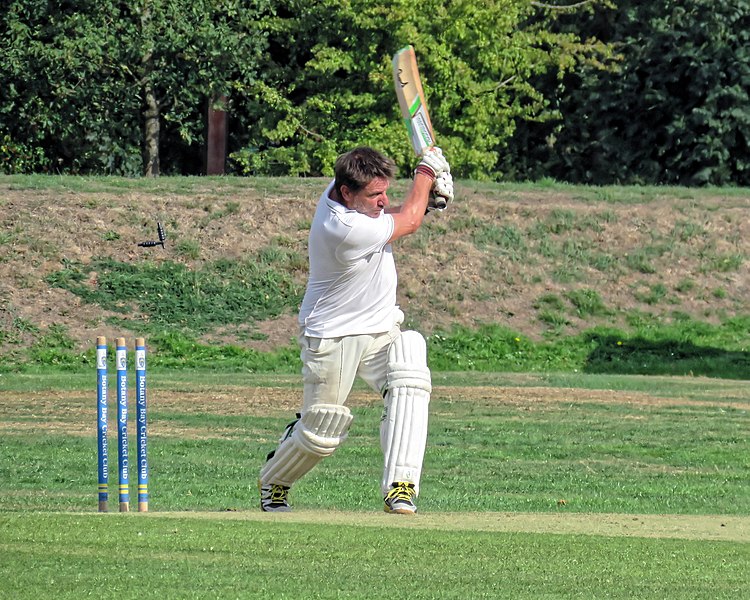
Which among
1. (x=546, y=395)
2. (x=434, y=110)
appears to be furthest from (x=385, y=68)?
(x=546, y=395)

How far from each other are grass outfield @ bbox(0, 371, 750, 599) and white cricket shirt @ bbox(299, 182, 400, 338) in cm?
105

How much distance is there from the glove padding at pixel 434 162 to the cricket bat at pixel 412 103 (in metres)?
0.36

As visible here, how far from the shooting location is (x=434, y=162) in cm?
884

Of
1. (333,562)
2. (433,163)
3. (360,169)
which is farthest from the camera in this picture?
(433,163)

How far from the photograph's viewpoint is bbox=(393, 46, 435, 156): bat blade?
945 cm

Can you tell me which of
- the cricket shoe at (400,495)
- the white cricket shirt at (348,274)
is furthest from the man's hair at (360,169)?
the cricket shoe at (400,495)

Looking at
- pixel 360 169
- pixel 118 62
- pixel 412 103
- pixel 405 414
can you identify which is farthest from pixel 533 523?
pixel 118 62

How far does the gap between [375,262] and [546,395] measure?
11945 millimetres

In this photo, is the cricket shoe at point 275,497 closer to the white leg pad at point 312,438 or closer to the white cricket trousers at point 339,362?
the white leg pad at point 312,438

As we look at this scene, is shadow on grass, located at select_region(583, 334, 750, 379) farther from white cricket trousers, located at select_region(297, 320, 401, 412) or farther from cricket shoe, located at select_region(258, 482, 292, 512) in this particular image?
white cricket trousers, located at select_region(297, 320, 401, 412)

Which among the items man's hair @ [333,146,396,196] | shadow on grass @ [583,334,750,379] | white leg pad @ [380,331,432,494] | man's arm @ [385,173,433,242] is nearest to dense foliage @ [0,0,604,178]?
shadow on grass @ [583,334,750,379]

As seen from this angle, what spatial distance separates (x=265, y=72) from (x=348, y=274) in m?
27.0

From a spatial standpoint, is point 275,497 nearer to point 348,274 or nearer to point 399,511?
point 399,511

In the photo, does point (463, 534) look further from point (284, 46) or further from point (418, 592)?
point (284, 46)
